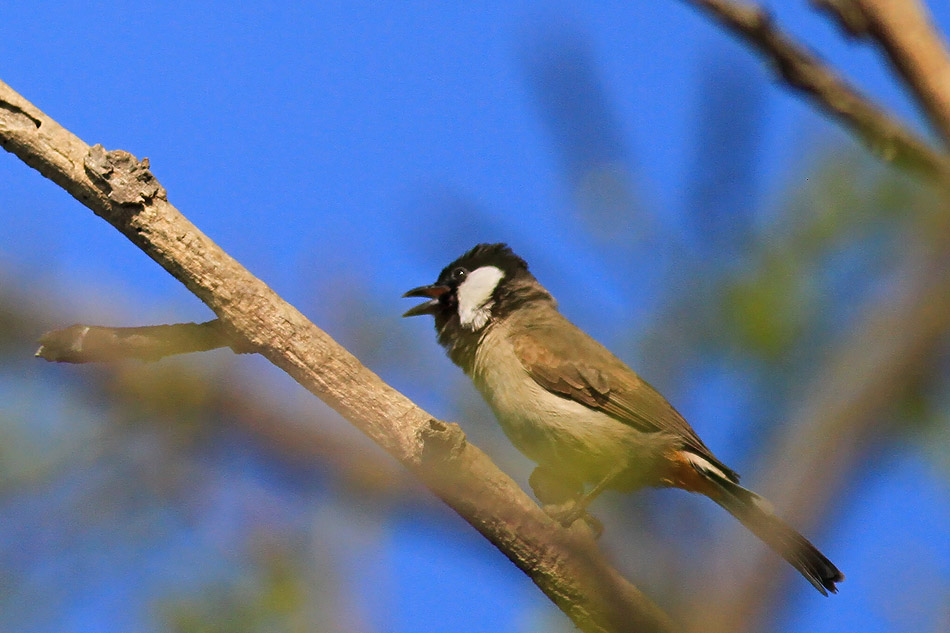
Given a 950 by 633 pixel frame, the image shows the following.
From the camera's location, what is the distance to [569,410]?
5.00m

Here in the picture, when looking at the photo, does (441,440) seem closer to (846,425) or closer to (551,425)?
(551,425)

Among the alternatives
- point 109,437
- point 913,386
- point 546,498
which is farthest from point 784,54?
point 546,498

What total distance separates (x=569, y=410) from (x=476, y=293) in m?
1.28

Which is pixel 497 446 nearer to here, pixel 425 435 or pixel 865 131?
pixel 425 435

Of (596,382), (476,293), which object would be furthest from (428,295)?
(596,382)

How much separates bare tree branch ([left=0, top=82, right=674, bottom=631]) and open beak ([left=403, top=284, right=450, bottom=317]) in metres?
1.88

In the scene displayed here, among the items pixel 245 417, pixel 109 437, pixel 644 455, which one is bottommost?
pixel 109 437

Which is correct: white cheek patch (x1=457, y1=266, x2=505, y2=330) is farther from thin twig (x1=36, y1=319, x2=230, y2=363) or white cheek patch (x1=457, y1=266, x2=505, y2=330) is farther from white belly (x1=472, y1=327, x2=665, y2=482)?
thin twig (x1=36, y1=319, x2=230, y2=363)

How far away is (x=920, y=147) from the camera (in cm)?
167

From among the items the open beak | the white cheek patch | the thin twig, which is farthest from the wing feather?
the thin twig

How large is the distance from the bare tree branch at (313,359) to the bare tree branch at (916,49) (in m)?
2.11

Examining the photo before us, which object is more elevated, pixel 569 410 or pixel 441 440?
pixel 569 410

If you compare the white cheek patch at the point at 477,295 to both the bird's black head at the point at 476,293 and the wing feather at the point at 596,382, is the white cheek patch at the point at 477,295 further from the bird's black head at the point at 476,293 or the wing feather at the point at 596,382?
the wing feather at the point at 596,382

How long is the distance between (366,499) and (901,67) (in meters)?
1.33
